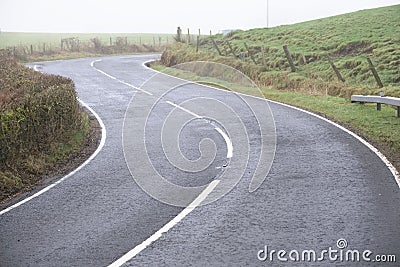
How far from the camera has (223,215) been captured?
26.2ft

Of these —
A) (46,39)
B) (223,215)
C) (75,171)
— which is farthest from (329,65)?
(46,39)

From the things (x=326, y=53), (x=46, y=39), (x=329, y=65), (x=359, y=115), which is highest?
(x=46, y=39)

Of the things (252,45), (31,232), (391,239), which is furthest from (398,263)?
(252,45)

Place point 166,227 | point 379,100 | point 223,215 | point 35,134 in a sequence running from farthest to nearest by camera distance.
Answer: point 379,100
point 35,134
point 223,215
point 166,227

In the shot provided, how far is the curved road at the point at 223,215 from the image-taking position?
6562mm

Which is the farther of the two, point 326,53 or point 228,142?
point 326,53

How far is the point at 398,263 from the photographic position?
5.98 m

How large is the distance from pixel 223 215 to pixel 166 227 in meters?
0.90

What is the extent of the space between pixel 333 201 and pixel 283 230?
1540mm

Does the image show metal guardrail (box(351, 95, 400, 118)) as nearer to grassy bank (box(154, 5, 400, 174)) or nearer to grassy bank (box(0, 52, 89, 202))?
grassy bank (box(154, 5, 400, 174))

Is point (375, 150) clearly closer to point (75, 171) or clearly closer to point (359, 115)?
point (359, 115)

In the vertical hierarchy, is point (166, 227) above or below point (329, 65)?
below

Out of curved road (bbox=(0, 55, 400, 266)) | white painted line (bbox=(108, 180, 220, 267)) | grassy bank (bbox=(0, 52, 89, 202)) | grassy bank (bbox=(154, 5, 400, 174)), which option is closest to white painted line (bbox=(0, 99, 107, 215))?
curved road (bbox=(0, 55, 400, 266))

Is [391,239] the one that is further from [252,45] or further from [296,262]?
[252,45]
